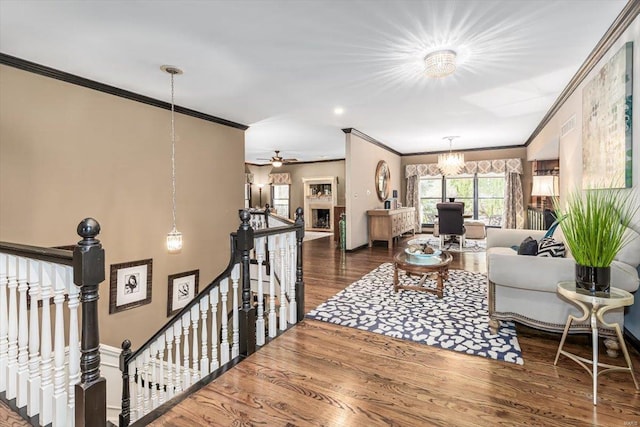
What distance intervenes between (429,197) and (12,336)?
9511mm

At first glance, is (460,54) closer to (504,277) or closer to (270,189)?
(504,277)

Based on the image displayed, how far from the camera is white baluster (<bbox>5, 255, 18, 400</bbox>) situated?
1807 millimetres

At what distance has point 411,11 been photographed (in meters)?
2.31

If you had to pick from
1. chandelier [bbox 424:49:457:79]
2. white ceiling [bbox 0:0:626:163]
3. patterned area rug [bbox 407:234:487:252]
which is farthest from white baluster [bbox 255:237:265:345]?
patterned area rug [bbox 407:234:487:252]

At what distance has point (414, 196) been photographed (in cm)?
961

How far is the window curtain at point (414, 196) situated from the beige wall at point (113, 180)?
611 cm

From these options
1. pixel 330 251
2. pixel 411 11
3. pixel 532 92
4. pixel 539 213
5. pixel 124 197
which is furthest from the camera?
pixel 330 251

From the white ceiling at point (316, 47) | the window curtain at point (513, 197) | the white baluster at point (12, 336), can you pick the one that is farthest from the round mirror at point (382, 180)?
the white baluster at point (12, 336)

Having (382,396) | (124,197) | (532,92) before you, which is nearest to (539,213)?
(532,92)

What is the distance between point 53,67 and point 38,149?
0.84 metres

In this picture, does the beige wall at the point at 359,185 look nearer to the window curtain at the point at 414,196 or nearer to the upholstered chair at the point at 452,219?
the upholstered chair at the point at 452,219

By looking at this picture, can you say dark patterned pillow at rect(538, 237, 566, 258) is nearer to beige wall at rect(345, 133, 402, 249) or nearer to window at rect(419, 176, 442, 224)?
beige wall at rect(345, 133, 402, 249)

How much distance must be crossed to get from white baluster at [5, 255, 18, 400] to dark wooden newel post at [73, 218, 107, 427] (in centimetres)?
72

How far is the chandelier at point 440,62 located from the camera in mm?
2912
